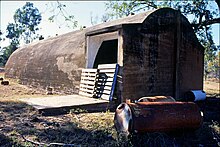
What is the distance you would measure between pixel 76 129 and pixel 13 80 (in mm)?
13651

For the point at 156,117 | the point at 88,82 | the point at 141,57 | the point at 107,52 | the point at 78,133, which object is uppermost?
the point at 107,52

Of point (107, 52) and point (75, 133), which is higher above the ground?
point (107, 52)

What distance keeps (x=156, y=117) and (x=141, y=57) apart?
11.2 feet

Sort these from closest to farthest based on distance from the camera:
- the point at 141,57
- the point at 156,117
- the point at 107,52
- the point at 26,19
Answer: the point at 156,117
the point at 141,57
the point at 107,52
the point at 26,19

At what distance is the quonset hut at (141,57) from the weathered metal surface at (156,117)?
7.87ft

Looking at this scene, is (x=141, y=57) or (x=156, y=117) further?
(x=141, y=57)

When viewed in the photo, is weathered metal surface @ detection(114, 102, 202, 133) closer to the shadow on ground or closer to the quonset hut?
the shadow on ground

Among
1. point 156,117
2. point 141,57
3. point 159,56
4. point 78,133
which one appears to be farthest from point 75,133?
point 159,56

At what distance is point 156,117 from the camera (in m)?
4.11

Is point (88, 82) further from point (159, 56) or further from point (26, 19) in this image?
point (26, 19)

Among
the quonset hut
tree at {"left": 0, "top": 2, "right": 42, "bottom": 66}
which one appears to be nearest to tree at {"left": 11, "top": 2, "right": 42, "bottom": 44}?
tree at {"left": 0, "top": 2, "right": 42, "bottom": 66}

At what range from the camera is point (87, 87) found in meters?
7.71

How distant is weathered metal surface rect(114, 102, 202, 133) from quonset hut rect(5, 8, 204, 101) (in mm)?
2398

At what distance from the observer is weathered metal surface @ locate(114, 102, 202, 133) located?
13.1 ft
